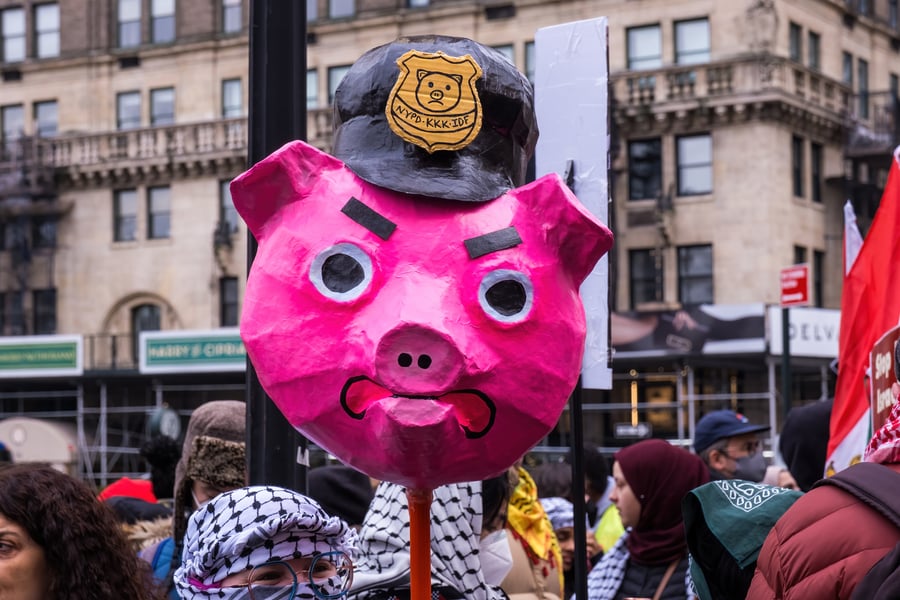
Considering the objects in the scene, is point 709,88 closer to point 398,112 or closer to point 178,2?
point 178,2

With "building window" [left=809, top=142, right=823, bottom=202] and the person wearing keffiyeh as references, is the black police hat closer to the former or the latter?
the person wearing keffiyeh

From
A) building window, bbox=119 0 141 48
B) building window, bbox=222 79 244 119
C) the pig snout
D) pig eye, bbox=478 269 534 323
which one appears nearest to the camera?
the pig snout

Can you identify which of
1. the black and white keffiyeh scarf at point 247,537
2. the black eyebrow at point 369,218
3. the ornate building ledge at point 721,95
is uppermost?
the ornate building ledge at point 721,95

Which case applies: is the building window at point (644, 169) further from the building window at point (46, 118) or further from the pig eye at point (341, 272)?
the pig eye at point (341, 272)

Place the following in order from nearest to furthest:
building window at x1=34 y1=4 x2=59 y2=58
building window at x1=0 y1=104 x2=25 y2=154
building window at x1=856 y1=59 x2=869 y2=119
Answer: building window at x1=856 y1=59 x2=869 y2=119, building window at x1=34 y1=4 x2=59 y2=58, building window at x1=0 y1=104 x2=25 y2=154

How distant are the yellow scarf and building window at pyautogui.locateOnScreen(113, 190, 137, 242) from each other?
35.5 metres

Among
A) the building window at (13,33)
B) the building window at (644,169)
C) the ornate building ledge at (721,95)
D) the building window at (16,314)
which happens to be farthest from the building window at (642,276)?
the building window at (13,33)

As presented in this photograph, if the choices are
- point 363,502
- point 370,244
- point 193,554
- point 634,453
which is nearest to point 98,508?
point 193,554

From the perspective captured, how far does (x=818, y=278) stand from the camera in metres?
34.2

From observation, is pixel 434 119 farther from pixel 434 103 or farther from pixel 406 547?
pixel 406 547

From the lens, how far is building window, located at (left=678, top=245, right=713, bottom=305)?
108 ft

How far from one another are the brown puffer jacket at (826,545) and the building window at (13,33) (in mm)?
43023

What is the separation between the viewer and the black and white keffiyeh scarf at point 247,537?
3.17 meters

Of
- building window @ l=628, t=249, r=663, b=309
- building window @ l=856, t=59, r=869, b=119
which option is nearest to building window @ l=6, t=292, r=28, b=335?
building window @ l=628, t=249, r=663, b=309
